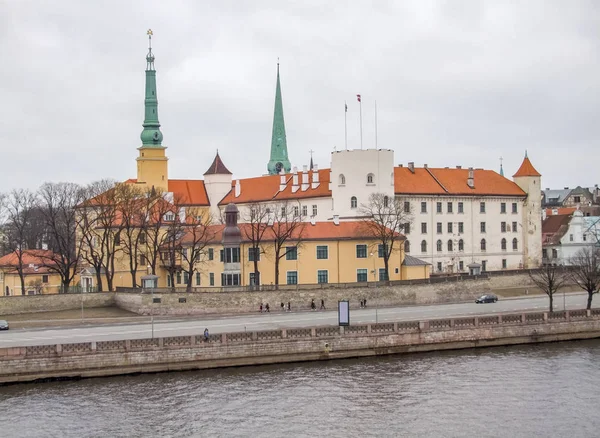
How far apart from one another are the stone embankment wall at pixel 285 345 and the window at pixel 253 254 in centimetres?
2690

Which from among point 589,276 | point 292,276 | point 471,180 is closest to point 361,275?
point 292,276

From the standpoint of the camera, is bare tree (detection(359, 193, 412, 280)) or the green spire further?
the green spire

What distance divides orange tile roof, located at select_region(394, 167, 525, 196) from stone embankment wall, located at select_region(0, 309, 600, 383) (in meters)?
42.8

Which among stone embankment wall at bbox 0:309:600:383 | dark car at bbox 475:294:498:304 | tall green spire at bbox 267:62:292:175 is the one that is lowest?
stone embankment wall at bbox 0:309:600:383

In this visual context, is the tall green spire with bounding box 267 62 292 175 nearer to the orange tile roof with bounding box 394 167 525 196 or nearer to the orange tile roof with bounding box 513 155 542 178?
the orange tile roof with bounding box 394 167 525 196

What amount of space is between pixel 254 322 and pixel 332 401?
74.0 feet

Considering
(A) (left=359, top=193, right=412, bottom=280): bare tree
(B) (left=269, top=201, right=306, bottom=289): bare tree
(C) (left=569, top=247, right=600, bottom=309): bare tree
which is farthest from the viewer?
(A) (left=359, top=193, right=412, bottom=280): bare tree

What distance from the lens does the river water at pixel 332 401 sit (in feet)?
149

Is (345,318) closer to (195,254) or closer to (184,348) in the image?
(184,348)

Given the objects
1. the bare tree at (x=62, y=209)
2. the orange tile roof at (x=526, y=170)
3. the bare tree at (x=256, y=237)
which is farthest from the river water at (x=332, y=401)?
the orange tile roof at (x=526, y=170)

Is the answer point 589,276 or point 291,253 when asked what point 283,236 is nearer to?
point 291,253

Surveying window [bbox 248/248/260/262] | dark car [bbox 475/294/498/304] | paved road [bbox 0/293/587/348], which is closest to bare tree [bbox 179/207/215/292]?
window [bbox 248/248/260/262]

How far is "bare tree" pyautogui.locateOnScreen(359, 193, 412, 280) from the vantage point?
91.1m

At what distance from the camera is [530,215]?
12119cm
